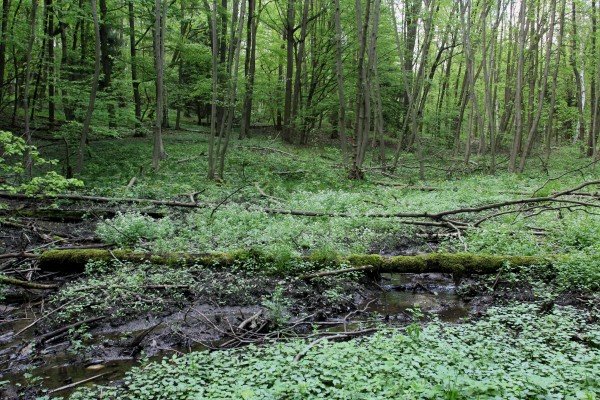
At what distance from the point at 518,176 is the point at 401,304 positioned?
1350 cm

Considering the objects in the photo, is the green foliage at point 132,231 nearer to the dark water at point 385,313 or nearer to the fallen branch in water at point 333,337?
the dark water at point 385,313

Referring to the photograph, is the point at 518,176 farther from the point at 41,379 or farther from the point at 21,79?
the point at 21,79

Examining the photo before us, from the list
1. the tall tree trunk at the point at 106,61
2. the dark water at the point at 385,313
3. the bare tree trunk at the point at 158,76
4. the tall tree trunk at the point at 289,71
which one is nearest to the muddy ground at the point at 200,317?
the dark water at the point at 385,313

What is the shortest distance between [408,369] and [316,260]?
3.26 meters

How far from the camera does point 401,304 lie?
6.27 m

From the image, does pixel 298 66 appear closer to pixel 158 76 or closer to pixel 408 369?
pixel 158 76

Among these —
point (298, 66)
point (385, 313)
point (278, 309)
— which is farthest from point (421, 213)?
point (298, 66)

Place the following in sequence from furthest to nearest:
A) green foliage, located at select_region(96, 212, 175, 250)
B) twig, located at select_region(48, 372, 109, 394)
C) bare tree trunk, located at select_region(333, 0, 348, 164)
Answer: bare tree trunk, located at select_region(333, 0, 348, 164) < green foliage, located at select_region(96, 212, 175, 250) < twig, located at select_region(48, 372, 109, 394)

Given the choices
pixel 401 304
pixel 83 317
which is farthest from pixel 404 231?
pixel 83 317

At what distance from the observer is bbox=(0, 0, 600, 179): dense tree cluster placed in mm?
16156

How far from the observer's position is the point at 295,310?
5961 millimetres

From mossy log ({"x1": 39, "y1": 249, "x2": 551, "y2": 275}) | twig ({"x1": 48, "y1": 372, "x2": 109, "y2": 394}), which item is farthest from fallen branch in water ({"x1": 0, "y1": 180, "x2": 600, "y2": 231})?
twig ({"x1": 48, "y1": 372, "x2": 109, "y2": 394})

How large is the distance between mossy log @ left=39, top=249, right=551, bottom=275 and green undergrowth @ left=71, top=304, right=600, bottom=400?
210cm

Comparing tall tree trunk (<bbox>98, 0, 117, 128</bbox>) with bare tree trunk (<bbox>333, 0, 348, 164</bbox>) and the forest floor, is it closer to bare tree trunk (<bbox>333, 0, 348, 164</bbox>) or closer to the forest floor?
the forest floor
